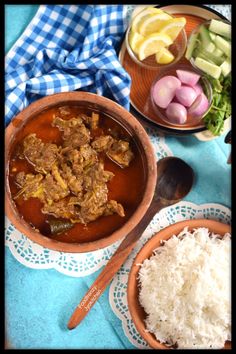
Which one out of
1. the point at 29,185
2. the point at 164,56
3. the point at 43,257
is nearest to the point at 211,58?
the point at 164,56

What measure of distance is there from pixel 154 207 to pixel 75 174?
1.73 ft

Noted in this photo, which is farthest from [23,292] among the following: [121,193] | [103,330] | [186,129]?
[186,129]

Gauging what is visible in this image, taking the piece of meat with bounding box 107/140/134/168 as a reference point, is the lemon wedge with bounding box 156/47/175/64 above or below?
above

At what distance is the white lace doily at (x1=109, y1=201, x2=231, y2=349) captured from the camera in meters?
3.12

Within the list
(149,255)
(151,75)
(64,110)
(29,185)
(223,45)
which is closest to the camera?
(29,185)

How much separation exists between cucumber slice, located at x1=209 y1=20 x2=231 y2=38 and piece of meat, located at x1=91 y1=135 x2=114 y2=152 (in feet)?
2.94

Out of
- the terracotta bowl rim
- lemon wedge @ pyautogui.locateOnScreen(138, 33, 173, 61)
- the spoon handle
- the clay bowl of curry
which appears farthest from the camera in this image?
lemon wedge @ pyautogui.locateOnScreen(138, 33, 173, 61)

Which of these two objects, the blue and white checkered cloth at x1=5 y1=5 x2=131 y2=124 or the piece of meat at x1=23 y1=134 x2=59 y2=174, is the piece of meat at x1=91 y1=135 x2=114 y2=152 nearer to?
the piece of meat at x1=23 y1=134 x2=59 y2=174

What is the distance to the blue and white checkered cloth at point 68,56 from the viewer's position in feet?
10.3

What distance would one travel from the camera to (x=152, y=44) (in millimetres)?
3213

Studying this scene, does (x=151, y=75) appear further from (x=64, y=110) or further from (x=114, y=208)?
(x=114, y=208)

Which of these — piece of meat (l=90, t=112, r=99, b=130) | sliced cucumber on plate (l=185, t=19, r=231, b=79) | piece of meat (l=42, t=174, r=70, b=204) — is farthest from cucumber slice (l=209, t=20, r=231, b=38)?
piece of meat (l=42, t=174, r=70, b=204)

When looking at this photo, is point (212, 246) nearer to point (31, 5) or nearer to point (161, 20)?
point (161, 20)

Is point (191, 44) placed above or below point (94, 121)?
above
